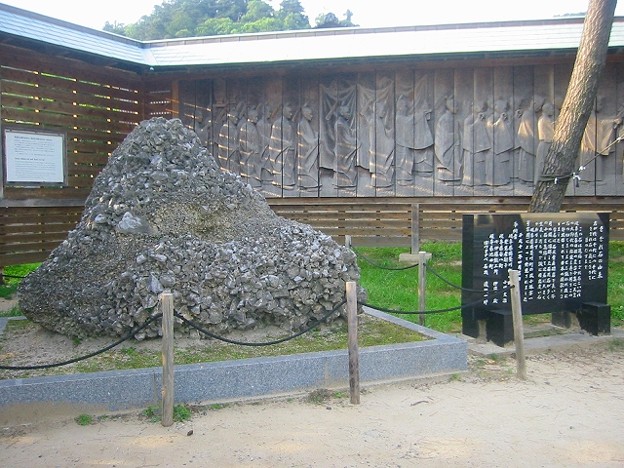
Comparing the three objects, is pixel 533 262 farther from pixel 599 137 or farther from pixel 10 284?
pixel 10 284

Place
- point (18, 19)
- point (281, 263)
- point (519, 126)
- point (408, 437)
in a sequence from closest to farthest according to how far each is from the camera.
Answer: point (408, 437) → point (281, 263) → point (18, 19) → point (519, 126)

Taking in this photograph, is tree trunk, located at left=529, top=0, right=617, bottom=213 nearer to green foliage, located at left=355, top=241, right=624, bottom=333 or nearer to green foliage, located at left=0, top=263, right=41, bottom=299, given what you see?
green foliage, located at left=355, top=241, right=624, bottom=333

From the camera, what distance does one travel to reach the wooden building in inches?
515

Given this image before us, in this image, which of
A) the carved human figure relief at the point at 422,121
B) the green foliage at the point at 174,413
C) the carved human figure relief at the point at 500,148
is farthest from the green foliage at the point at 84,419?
the carved human figure relief at the point at 500,148

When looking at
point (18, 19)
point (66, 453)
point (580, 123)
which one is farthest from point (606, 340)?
point (18, 19)

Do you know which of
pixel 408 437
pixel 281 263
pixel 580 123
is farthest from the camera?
pixel 580 123

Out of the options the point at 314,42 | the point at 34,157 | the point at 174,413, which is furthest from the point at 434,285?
the point at 34,157

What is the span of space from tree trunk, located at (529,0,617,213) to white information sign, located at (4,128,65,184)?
30.1 ft

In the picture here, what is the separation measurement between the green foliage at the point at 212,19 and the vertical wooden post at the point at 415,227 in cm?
2492

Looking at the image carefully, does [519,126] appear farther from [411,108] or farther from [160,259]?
[160,259]

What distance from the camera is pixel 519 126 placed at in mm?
14039

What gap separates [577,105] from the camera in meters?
10.4

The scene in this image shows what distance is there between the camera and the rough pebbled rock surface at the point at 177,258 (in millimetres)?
6559

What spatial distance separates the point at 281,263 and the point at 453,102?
850cm
